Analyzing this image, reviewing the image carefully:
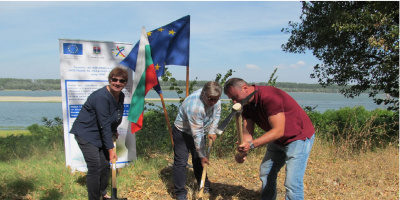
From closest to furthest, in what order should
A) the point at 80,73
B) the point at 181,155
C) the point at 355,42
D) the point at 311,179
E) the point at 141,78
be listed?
the point at 181,155, the point at 141,78, the point at 80,73, the point at 311,179, the point at 355,42

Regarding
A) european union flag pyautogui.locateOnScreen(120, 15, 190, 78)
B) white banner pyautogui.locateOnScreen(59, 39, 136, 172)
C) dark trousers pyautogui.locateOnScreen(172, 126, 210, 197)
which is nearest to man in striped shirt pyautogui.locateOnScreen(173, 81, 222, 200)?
dark trousers pyautogui.locateOnScreen(172, 126, 210, 197)

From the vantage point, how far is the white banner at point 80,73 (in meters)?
5.05

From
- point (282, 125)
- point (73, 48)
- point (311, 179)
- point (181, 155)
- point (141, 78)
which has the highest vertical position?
point (73, 48)

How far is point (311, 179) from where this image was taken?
5.44 metres

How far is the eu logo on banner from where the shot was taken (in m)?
5.01

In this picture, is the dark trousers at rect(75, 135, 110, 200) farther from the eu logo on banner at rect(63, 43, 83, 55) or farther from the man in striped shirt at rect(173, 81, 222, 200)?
the eu logo on banner at rect(63, 43, 83, 55)

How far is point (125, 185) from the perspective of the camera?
4.81m

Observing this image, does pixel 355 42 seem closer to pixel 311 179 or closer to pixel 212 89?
pixel 311 179

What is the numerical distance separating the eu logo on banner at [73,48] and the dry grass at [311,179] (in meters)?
2.26

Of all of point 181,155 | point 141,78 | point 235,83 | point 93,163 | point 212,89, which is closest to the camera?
point 235,83

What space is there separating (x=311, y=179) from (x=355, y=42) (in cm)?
400

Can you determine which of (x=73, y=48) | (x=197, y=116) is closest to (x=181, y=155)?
(x=197, y=116)

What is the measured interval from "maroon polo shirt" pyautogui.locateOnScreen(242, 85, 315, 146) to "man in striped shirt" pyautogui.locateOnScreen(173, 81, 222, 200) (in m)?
0.58

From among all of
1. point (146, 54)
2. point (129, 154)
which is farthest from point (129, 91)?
point (129, 154)
